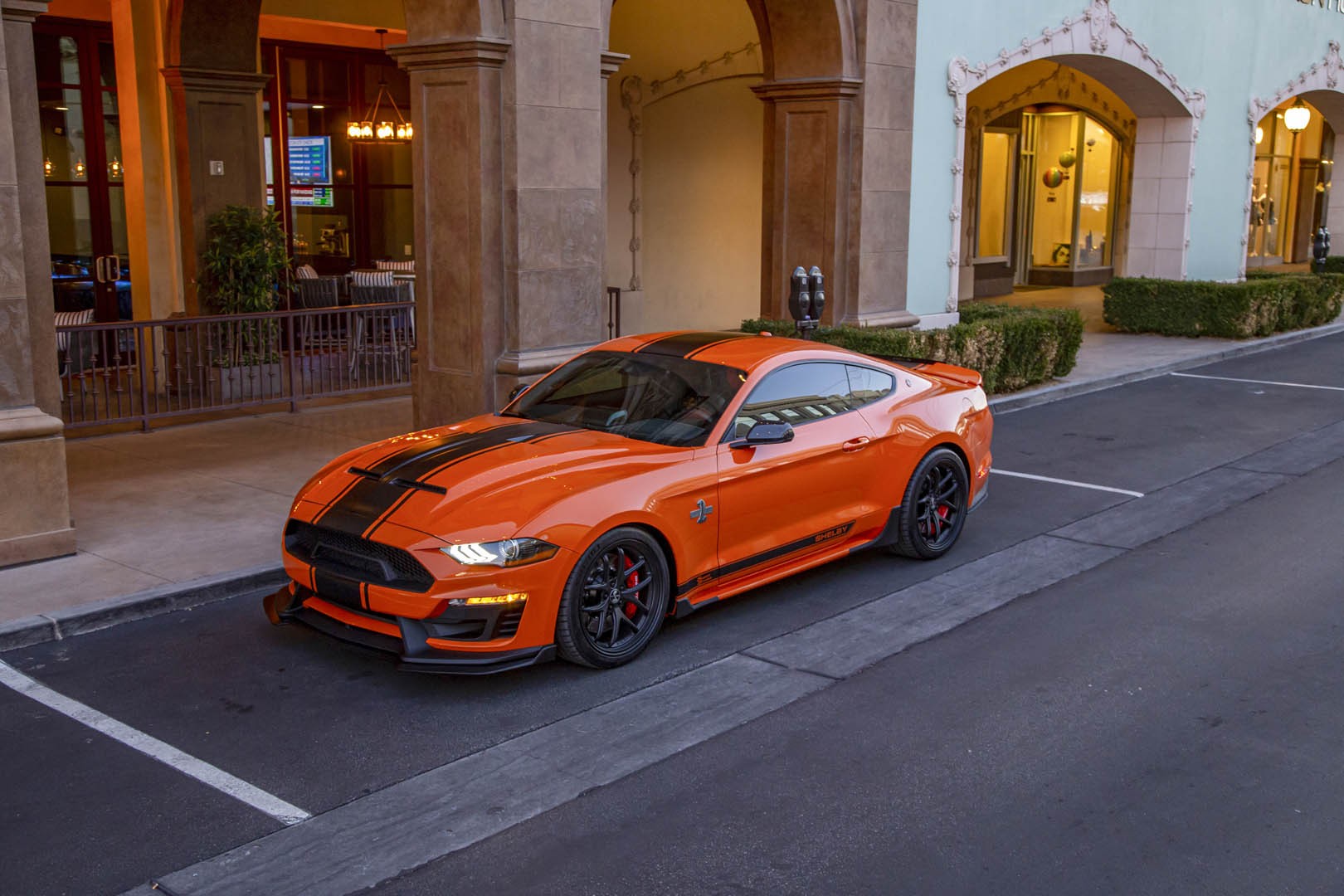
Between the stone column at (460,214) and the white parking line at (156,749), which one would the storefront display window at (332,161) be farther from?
the white parking line at (156,749)

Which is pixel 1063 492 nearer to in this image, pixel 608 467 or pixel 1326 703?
pixel 1326 703

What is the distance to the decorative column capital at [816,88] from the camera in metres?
14.4

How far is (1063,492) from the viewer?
34.2 feet

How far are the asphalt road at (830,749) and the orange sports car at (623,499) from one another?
0.34 meters

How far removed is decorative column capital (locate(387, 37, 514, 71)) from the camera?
10.3m

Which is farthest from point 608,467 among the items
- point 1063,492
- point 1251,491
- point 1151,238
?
point 1151,238

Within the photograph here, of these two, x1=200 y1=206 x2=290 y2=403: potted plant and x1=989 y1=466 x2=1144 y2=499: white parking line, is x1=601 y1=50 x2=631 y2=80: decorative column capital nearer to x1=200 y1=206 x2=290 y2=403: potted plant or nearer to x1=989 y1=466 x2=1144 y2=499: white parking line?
x1=200 y1=206 x2=290 y2=403: potted plant

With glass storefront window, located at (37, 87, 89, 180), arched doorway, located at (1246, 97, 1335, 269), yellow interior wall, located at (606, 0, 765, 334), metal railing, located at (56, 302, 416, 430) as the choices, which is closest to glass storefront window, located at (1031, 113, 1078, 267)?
arched doorway, located at (1246, 97, 1335, 269)

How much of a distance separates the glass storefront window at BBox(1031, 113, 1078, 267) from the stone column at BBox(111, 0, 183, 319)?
20191mm

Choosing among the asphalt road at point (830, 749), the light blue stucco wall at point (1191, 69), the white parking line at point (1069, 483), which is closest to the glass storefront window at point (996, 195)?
the light blue stucco wall at point (1191, 69)

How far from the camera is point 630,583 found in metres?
6.49

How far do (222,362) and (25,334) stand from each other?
17.3ft

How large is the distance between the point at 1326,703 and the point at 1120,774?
150cm

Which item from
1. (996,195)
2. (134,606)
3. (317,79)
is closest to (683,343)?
(134,606)
